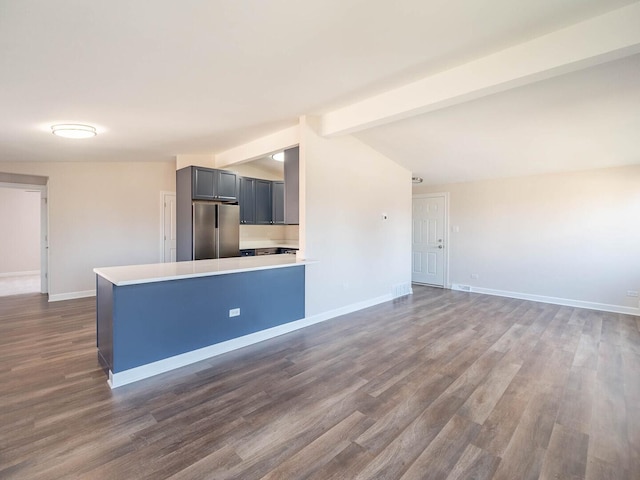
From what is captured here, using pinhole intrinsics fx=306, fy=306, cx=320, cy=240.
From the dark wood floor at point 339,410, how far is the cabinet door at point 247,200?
3129 millimetres

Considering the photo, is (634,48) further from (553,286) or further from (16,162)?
(16,162)

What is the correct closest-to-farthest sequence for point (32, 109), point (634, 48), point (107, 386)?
point (634, 48) → point (107, 386) → point (32, 109)

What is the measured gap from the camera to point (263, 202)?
6.52m

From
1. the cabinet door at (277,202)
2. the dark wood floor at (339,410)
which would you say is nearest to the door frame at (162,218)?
the cabinet door at (277,202)

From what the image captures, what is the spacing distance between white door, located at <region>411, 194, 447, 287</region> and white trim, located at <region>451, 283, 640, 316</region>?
560mm

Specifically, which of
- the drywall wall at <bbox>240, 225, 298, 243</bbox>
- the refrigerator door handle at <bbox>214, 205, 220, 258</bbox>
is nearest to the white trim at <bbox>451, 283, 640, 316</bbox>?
the drywall wall at <bbox>240, 225, 298, 243</bbox>

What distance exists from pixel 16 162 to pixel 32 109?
3506 mm

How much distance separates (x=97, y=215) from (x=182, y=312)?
4.17 m

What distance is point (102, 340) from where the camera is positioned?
9.70 feet

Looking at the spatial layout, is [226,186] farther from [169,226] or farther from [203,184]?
[169,226]

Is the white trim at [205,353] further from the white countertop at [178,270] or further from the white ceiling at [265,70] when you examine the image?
the white ceiling at [265,70]

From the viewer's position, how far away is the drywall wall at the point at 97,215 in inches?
211

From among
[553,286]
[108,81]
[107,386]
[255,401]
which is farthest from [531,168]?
[107,386]

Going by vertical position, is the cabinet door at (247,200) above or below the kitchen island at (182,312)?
above
